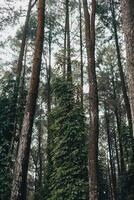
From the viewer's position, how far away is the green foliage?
42.8 feet

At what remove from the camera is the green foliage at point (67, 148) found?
1305 cm

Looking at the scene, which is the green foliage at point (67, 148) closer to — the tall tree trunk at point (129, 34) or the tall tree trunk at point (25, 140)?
the tall tree trunk at point (25, 140)

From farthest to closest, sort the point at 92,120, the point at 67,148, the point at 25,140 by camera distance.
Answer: the point at 67,148
the point at 92,120
the point at 25,140

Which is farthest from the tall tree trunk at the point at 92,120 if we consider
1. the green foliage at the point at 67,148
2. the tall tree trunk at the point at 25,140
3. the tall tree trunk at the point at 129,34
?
the tall tree trunk at the point at 129,34

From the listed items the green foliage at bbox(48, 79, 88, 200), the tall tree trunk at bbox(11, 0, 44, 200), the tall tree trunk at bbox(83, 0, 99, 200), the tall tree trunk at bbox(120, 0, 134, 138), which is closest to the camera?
the tall tree trunk at bbox(120, 0, 134, 138)

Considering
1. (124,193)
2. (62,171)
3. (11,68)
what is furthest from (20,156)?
(11,68)

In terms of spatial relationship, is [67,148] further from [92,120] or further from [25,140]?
[25,140]

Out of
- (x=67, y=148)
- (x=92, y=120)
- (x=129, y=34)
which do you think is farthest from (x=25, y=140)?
(x=129, y=34)

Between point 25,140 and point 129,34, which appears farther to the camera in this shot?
point 25,140

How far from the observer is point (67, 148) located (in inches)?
547

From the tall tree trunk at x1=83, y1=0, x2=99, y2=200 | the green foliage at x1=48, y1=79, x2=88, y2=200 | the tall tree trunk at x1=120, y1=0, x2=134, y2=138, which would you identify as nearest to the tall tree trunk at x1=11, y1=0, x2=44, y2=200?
the tall tree trunk at x1=83, y1=0, x2=99, y2=200

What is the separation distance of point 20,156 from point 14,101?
8.19m

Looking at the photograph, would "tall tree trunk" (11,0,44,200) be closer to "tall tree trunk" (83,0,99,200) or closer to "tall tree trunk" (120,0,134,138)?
"tall tree trunk" (83,0,99,200)

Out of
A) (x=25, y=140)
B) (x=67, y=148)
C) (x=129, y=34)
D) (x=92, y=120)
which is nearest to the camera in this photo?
(x=129, y=34)
